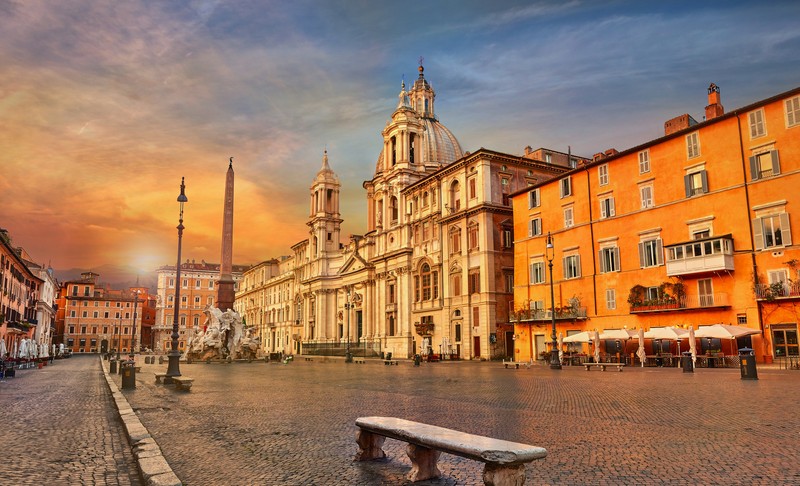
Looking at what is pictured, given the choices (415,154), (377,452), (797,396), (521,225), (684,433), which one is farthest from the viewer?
(415,154)

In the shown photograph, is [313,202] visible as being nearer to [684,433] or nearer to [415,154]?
[415,154]

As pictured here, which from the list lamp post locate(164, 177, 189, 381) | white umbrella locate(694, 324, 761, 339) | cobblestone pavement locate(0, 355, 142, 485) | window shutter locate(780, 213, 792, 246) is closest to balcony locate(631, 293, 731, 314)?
white umbrella locate(694, 324, 761, 339)

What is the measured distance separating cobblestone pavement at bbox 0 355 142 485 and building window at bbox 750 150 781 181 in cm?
3099

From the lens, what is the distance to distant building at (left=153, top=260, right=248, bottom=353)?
129m

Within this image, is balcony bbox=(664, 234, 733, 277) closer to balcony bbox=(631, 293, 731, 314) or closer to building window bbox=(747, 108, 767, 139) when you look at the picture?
balcony bbox=(631, 293, 731, 314)

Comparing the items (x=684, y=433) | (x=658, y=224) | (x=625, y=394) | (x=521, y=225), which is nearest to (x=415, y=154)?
(x=521, y=225)

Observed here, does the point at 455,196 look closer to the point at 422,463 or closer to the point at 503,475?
the point at 422,463

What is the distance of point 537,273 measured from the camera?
4406 cm

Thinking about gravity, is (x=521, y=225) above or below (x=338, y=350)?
above

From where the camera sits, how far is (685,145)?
33875 mm

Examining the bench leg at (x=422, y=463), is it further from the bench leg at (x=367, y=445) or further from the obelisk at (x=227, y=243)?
the obelisk at (x=227, y=243)

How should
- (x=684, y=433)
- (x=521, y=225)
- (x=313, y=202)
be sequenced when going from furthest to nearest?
(x=313, y=202) < (x=521, y=225) < (x=684, y=433)

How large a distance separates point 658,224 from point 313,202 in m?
62.1

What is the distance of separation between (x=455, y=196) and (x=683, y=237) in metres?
23.9
